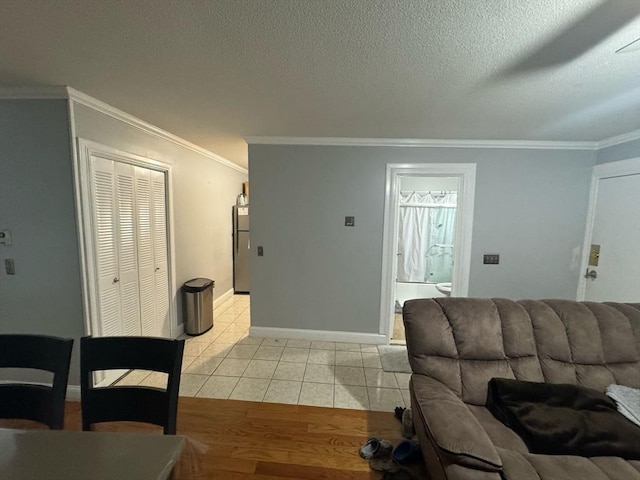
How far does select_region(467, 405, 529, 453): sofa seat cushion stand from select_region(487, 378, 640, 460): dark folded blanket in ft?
0.08

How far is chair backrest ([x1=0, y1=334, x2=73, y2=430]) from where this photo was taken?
111 centimetres

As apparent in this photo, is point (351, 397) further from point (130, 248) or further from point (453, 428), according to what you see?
point (130, 248)

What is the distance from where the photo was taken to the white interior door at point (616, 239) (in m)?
2.49

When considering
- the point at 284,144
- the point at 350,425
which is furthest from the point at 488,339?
the point at 284,144

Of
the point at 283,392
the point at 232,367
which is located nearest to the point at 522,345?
the point at 283,392

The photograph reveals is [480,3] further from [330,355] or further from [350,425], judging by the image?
[330,355]

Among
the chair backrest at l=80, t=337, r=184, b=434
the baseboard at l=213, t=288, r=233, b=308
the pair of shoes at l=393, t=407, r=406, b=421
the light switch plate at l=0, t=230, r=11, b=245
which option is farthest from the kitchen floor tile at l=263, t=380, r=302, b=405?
the light switch plate at l=0, t=230, r=11, b=245

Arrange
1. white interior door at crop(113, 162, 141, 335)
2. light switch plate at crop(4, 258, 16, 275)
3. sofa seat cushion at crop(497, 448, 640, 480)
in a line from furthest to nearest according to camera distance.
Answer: white interior door at crop(113, 162, 141, 335) → light switch plate at crop(4, 258, 16, 275) → sofa seat cushion at crop(497, 448, 640, 480)

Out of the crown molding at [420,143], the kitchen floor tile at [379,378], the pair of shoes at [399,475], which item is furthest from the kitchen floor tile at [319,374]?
the crown molding at [420,143]

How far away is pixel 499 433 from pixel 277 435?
1.35 metres

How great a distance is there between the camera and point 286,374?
8.54 feet

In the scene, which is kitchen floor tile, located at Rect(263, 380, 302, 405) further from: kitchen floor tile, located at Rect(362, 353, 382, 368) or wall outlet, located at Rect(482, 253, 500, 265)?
wall outlet, located at Rect(482, 253, 500, 265)

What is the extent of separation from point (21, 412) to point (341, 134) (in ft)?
9.66

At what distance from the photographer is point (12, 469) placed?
0.81 m
